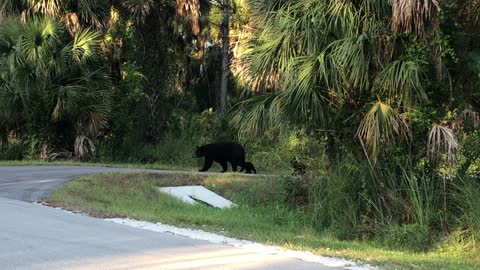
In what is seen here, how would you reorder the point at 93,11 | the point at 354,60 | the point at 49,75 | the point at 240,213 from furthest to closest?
the point at 93,11 < the point at 49,75 < the point at 240,213 < the point at 354,60

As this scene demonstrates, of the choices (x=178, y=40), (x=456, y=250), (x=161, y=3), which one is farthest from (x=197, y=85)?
(x=456, y=250)

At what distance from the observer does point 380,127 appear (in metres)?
10.8

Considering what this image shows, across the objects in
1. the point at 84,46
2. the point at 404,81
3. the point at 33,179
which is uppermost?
the point at 84,46

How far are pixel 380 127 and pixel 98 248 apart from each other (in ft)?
19.0

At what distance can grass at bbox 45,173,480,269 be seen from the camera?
830 centimetres

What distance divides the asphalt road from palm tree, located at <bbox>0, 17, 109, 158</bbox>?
11.4 m

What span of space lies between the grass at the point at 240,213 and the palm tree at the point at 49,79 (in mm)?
6245

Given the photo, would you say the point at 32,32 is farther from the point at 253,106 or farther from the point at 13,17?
the point at 253,106

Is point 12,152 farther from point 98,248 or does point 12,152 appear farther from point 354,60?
point 98,248

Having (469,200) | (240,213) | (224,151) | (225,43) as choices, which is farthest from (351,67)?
(225,43)

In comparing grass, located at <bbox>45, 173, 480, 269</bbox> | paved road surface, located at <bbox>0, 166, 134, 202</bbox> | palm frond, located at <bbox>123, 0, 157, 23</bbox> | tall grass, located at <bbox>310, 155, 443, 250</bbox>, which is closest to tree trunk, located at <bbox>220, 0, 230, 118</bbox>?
palm frond, located at <bbox>123, 0, 157, 23</bbox>

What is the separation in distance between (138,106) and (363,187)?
1576 cm

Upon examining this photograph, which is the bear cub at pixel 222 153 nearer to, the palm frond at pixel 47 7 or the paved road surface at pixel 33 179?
the paved road surface at pixel 33 179

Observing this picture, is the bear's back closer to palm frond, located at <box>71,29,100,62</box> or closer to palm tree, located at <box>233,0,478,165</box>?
palm tree, located at <box>233,0,478,165</box>
